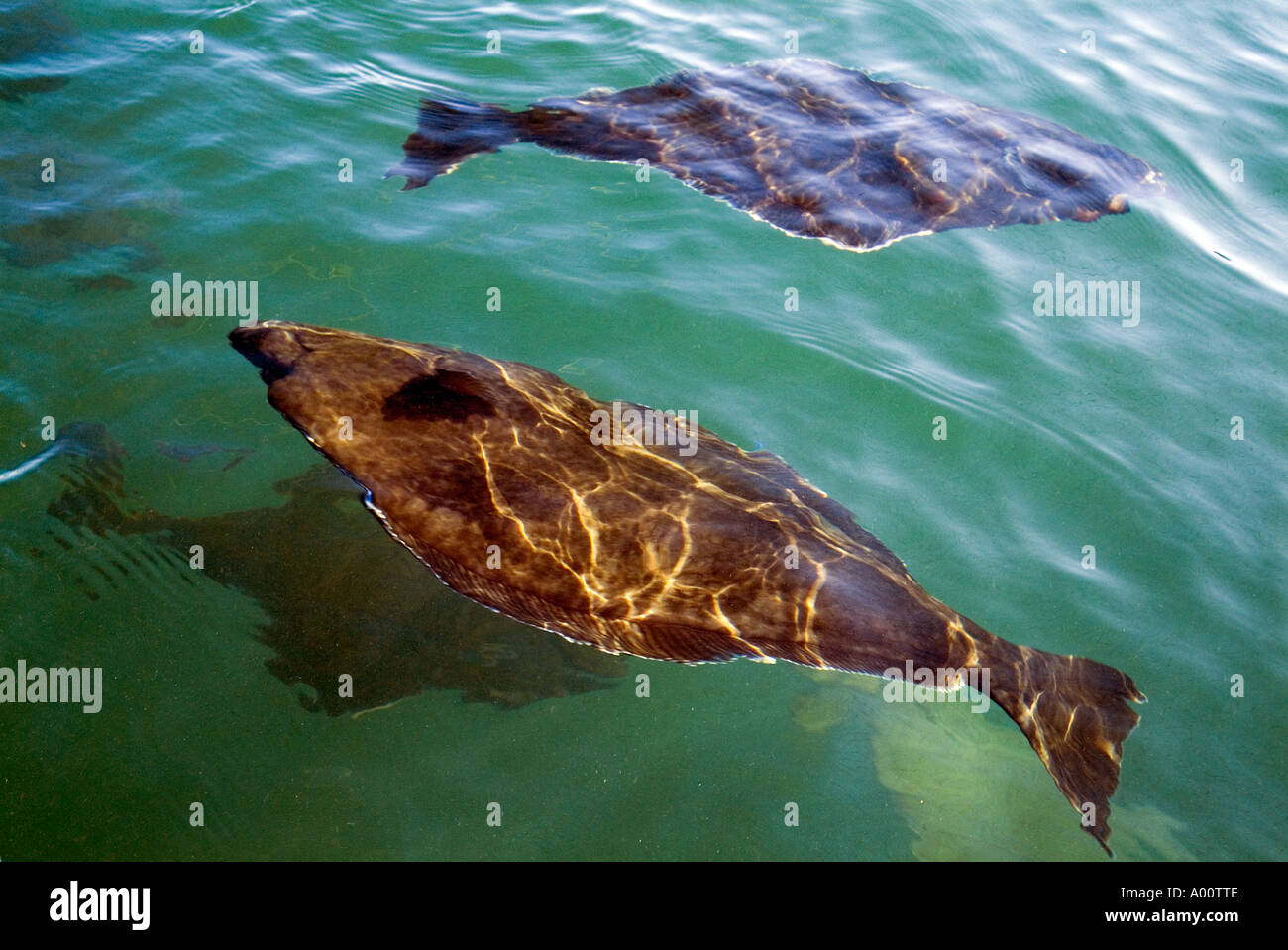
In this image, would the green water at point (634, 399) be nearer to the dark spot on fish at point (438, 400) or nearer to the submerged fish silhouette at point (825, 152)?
the submerged fish silhouette at point (825, 152)

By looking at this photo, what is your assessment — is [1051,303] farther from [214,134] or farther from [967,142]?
[214,134]

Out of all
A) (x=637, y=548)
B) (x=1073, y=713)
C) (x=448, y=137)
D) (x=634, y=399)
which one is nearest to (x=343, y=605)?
(x=637, y=548)

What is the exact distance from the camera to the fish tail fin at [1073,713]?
4590 millimetres

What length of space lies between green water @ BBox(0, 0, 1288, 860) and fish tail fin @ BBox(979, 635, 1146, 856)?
0.46 meters

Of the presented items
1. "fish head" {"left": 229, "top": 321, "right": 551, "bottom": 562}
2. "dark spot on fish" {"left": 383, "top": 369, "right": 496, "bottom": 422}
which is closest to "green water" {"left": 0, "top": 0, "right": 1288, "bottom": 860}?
"fish head" {"left": 229, "top": 321, "right": 551, "bottom": 562}

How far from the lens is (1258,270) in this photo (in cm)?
891

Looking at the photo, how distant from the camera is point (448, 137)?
351 inches

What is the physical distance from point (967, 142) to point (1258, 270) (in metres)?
3.02

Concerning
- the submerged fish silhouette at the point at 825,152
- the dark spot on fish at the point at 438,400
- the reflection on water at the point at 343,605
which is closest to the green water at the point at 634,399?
the reflection on water at the point at 343,605

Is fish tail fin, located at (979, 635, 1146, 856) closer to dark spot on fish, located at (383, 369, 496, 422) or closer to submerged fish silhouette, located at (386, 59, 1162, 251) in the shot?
dark spot on fish, located at (383, 369, 496, 422)

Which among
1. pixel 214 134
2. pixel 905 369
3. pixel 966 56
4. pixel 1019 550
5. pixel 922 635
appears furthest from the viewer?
pixel 966 56

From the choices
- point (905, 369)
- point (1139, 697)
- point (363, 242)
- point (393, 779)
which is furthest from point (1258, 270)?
point (393, 779)

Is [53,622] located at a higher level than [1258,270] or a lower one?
lower

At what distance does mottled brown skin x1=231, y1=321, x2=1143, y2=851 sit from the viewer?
452cm
